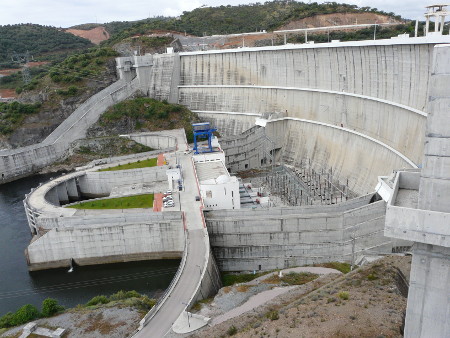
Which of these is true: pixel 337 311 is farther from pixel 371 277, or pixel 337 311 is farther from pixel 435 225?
pixel 435 225

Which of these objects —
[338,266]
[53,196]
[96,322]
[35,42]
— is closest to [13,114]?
[53,196]

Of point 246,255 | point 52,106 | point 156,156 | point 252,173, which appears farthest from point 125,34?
point 246,255

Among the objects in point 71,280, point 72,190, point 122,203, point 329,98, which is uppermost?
point 329,98

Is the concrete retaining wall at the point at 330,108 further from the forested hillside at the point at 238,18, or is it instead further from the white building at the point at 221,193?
the forested hillside at the point at 238,18

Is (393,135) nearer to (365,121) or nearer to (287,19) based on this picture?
(365,121)

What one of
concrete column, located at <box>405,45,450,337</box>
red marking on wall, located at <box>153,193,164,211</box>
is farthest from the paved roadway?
concrete column, located at <box>405,45,450,337</box>

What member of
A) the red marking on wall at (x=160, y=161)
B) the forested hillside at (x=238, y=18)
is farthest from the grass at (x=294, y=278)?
the forested hillside at (x=238, y=18)
